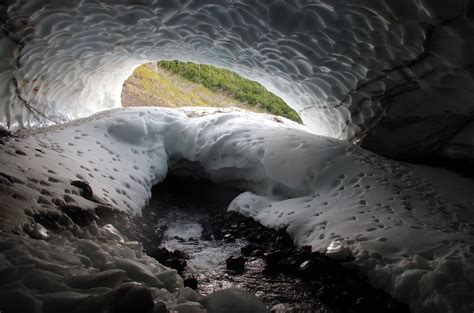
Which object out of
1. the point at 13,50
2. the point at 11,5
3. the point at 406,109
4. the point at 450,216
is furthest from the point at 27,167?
the point at 406,109

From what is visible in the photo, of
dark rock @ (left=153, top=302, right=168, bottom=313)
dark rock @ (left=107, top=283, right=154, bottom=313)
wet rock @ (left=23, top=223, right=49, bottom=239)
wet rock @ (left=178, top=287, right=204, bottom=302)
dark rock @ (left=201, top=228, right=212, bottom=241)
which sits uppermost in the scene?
dark rock @ (left=107, top=283, right=154, bottom=313)

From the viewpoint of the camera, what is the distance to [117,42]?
4.61m

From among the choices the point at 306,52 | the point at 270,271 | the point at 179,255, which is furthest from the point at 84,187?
the point at 306,52

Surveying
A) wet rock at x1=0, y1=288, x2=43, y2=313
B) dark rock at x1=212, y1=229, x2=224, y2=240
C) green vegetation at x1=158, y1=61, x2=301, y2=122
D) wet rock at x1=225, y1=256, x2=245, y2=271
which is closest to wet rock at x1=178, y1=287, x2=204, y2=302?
wet rock at x1=0, y1=288, x2=43, y2=313

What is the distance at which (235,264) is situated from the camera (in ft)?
9.02

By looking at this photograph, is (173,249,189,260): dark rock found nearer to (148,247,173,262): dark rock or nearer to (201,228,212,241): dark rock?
(148,247,173,262): dark rock

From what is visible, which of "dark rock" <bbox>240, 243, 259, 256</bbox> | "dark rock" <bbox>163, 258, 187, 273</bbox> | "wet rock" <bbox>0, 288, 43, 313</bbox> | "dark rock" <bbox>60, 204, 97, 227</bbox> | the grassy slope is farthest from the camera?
the grassy slope

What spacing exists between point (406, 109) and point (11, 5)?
13.9 ft

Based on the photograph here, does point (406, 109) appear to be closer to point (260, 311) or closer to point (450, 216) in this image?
point (450, 216)

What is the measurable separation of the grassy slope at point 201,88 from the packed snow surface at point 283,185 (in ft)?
22.7

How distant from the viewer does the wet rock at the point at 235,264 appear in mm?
2742

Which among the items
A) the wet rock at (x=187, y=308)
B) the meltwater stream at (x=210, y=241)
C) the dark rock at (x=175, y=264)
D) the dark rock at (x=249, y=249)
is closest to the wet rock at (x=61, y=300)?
the wet rock at (x=187, y=308)

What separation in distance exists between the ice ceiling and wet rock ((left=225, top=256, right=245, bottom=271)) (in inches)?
91.2

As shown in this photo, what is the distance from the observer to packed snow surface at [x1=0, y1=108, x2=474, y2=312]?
216 centimetres
